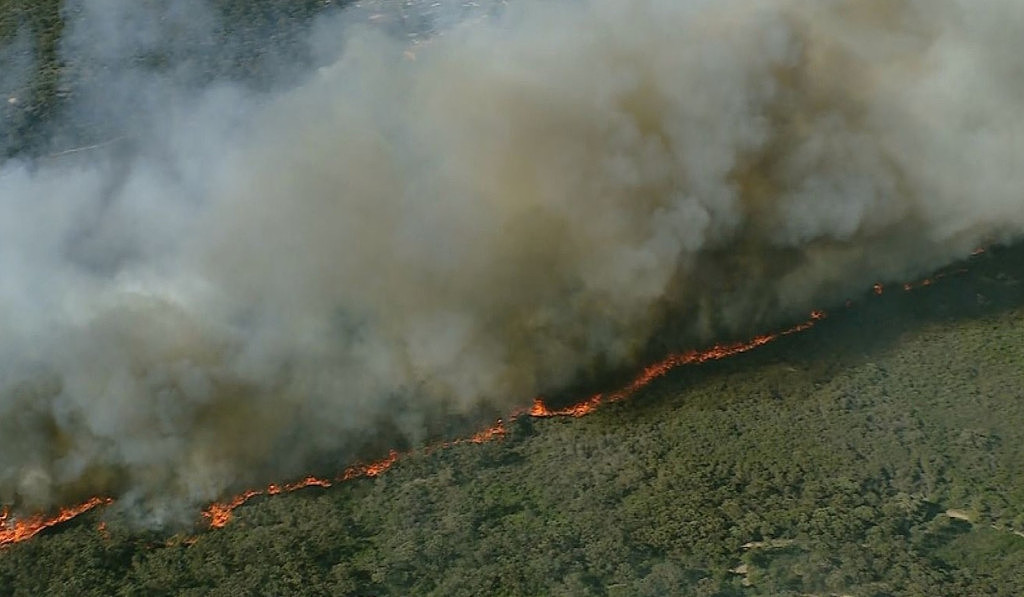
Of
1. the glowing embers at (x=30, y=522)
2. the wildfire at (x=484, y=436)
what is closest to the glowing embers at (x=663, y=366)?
the wildfire at (x=484, y=436)

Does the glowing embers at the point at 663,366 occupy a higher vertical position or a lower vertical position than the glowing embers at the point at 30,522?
lower

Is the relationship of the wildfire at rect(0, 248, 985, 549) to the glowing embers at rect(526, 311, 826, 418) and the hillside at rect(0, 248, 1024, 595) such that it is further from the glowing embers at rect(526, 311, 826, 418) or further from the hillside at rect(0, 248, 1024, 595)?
the hillside at rect(0, 248, 1024, 595)

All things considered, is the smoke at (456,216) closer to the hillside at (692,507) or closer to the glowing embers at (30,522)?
the glowing embers at (30,522)

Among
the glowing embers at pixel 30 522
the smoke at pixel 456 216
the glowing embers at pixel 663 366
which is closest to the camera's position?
the glowing embers at pixel 30 522

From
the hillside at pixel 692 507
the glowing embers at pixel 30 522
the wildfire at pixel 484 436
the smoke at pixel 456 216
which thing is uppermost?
→ the smoke at pixel 456 216

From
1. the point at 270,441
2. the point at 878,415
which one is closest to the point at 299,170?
the point at 270,441

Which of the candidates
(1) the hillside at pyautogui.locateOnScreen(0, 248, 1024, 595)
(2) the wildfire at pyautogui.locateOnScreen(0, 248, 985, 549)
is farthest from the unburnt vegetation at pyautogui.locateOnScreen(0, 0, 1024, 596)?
(2) the wildfire at pyautogui.locateOnScreen(0, 248, 985, 549)
